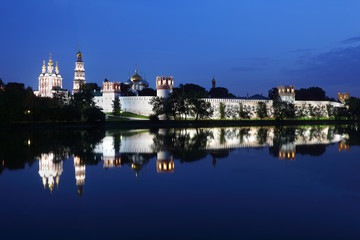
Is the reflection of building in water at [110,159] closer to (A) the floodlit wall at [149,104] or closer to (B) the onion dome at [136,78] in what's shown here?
(A) the floodlit wall at [149,104]

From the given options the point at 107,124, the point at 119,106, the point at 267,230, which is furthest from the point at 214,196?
the point at 119,106

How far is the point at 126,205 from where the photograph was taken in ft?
25.3

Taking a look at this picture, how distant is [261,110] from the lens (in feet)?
235

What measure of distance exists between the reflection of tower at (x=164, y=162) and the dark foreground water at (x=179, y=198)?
0.04 meters

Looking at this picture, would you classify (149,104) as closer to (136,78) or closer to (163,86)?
(163,86)

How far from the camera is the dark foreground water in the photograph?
625 cm

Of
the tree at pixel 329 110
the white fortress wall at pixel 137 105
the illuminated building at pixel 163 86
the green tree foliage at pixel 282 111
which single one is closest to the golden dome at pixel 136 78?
the white fortress wall at pixel 137 105

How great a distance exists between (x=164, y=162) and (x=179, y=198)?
18.2 feet

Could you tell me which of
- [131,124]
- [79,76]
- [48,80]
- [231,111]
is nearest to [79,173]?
[131,124]

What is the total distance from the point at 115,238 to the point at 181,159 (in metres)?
8.76

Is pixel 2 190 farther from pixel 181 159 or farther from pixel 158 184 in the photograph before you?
pixel 181 159

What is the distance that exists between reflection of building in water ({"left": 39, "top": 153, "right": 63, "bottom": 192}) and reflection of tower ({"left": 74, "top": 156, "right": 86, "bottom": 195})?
0.49 metres

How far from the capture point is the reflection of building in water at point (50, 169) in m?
10.3

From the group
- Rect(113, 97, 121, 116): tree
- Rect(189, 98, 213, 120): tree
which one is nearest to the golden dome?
Rect(113, 97, 121, 116): tree
